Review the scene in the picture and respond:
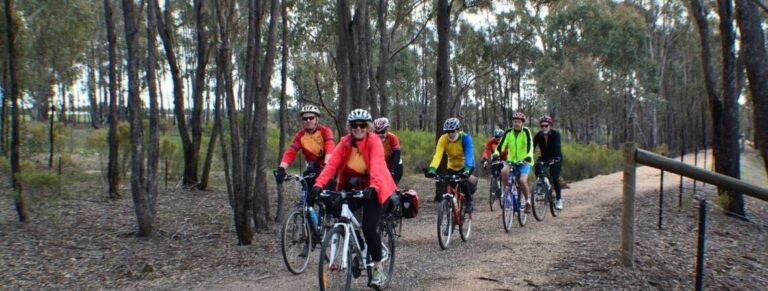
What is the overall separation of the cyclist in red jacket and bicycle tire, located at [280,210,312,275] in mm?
1272

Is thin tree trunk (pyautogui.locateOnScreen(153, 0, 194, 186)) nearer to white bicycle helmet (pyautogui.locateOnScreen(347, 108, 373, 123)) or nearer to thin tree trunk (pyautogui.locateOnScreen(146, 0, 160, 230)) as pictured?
thin tree trunk (pyautogui.locateOnScreen(146, 0, 160, 230))

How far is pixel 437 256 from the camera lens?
8.16m

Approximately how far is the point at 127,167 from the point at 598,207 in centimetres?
1526

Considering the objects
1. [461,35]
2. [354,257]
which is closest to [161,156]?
[354,257]

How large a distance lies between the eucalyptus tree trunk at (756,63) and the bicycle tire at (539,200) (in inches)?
137

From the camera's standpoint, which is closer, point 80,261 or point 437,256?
point 437,256

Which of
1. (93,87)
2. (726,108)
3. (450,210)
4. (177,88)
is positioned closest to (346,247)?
(450,210)

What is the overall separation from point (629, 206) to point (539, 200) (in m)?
4.73

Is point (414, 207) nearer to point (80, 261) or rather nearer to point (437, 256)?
point (437, 256)

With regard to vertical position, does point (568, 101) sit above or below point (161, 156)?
above

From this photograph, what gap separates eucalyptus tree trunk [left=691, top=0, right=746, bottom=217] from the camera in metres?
11.0

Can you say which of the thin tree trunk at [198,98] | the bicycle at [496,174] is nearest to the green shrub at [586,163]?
the thin tree trunk at [198,98]

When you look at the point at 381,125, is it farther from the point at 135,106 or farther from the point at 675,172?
the point at 135,106

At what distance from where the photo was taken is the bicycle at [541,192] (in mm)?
10891
